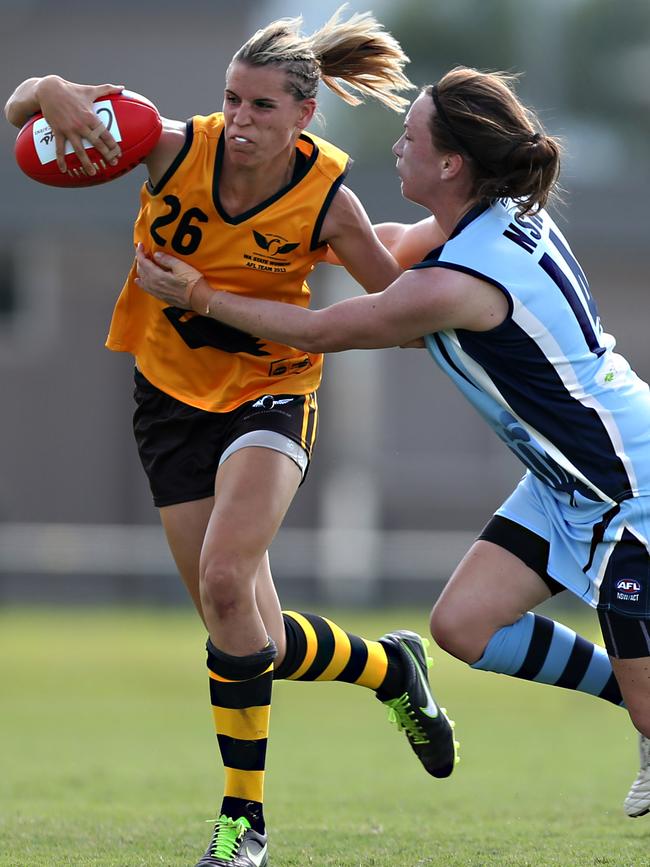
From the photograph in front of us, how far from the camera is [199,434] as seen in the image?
14.0 feet

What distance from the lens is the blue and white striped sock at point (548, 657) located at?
4062 mm

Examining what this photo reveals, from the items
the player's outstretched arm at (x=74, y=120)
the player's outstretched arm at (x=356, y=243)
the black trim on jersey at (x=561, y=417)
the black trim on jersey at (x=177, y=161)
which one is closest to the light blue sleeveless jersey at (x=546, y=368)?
the black trim on jersey at (x=561, y=417)

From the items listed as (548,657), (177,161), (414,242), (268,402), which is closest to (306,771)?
(548,657)

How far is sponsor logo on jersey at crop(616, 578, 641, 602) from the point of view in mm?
3658

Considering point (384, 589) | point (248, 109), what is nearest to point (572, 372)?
point (248, 109)

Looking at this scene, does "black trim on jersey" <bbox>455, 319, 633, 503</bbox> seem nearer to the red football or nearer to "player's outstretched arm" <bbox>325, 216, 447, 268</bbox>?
"player's outstretched arm" <bbox>325, 216, 447, 268</bbox>

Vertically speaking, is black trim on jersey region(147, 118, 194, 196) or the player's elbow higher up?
black trim on jersey region(147, 118, 194, 196)

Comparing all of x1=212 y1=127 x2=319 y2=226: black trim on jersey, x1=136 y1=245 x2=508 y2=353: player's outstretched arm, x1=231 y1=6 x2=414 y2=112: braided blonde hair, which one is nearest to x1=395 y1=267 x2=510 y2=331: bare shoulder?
x1=136 y1=245 x2=508 y2=353: player's outstretched arm

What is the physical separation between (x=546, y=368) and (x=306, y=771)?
329 centimetres

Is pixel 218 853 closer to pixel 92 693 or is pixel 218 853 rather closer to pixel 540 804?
pixel 540 804

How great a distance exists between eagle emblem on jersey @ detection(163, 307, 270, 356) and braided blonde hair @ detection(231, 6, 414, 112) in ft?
2.28

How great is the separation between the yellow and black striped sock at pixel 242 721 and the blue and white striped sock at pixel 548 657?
610 mm

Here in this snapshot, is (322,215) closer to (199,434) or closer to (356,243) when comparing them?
(356,243)

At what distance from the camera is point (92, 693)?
10.1 meters
